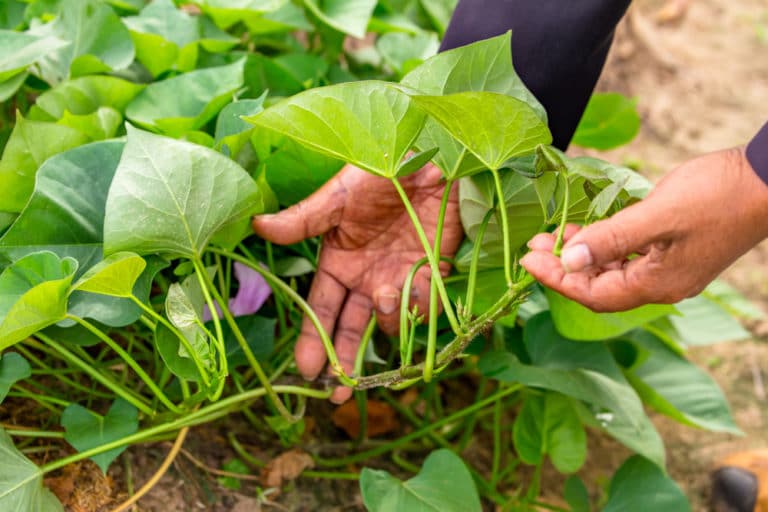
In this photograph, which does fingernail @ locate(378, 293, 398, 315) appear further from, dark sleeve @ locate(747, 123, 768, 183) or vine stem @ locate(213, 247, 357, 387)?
dark sleeve @ locate(747, 123, 768, 183)

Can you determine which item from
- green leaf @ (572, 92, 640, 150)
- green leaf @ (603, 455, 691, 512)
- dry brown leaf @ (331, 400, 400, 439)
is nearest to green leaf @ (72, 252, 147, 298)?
dry brown leaf @ (331, 400, 400, 439)

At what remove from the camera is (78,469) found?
946 mm

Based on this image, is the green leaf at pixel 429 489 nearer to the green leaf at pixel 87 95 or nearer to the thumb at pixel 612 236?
the thumb at pixel 612 236

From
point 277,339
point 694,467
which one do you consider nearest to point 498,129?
point 277,339

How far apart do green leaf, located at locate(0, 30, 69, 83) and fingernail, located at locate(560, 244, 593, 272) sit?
2.06 feet

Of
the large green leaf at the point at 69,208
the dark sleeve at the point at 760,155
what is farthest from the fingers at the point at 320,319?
the dark sleeve at the point at 760,155

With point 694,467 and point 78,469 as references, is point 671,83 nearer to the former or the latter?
point 694,467

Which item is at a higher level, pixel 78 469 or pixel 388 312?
pixel 388 312

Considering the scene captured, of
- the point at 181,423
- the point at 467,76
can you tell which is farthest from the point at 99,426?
the point at 467,76

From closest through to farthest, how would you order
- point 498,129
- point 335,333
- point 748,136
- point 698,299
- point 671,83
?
point 498,129
point 335,333
point 698,299
point 748,136
point 671,83

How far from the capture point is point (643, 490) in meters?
1.12

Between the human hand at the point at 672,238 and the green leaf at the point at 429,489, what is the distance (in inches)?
12.1

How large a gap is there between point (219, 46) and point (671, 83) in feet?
5.90

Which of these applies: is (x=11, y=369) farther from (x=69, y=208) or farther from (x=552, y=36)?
(x=552, y=36)
